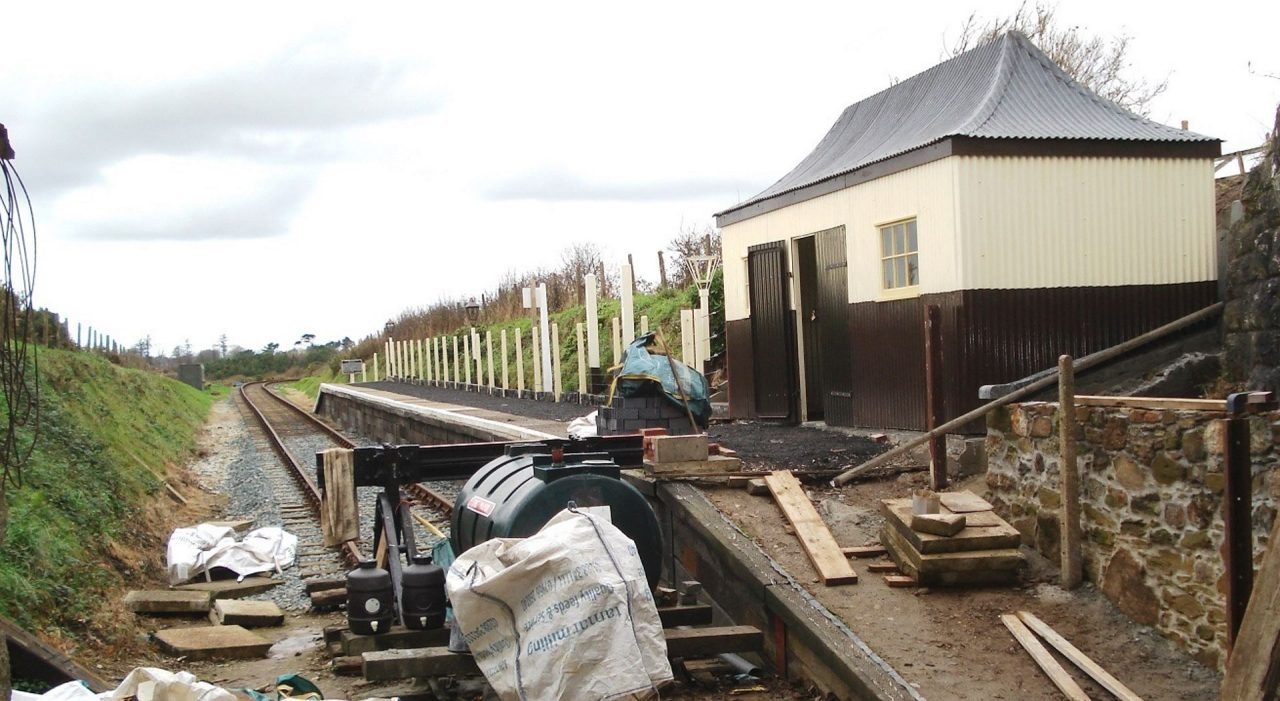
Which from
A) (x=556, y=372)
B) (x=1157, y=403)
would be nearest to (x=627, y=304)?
(x=556, y=372)

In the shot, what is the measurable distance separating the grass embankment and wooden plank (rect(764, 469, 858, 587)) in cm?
480

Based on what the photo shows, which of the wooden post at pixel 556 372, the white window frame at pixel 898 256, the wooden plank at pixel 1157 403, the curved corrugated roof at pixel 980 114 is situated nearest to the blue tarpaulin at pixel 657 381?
the white window frame at pixel 898 256

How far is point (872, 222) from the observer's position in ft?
39.1

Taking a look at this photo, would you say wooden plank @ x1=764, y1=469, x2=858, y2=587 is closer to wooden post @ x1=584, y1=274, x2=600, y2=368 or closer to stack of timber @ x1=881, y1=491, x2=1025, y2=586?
stack of timber @ x1=881, y1=491, x2=1025, y2=586

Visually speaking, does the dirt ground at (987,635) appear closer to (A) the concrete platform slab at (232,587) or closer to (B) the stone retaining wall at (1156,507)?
(B) the stone retaining wall at (1156,507)

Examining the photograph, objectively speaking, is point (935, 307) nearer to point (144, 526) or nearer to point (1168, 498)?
point (1168, 498)

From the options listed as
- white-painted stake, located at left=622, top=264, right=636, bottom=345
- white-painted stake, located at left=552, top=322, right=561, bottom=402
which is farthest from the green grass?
white-painted stake, located at left=622, top=264, right=636, bottom=345

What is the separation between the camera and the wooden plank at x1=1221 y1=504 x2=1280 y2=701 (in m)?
4.48

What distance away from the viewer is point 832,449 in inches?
435

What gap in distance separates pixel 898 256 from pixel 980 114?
156 cm

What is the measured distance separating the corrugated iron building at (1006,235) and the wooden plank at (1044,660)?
440cm

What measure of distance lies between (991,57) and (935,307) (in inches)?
195

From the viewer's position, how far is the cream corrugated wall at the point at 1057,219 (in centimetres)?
1047

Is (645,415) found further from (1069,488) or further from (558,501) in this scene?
(1069,488)
